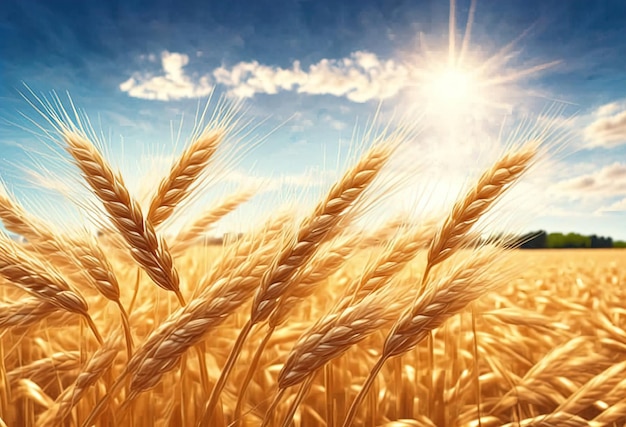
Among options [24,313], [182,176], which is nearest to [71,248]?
[24,313]

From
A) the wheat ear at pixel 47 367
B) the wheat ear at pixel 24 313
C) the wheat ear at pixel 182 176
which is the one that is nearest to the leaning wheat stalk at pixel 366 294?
the wheat ear at pixel 182 176

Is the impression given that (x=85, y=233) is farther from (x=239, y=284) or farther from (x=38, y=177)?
(x=239, y=284)

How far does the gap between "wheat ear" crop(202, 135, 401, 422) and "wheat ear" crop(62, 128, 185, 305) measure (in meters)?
0.19

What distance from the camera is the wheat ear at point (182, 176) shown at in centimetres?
130

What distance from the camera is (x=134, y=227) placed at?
1.15 metres

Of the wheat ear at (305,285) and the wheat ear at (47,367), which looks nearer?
the wheat ear at (305,285)

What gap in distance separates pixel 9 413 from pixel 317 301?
1321mm

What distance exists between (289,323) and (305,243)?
756 millimetres

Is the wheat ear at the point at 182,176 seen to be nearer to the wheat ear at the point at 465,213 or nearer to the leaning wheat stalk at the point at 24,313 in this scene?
the leaning wheat stalk at the point at 24,313

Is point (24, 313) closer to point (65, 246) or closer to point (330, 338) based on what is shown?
point (65, 246)

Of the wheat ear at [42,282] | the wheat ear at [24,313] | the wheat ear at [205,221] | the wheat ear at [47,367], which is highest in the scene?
the wheat ear at [205,221]

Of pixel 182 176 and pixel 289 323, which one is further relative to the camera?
pixel 289 323

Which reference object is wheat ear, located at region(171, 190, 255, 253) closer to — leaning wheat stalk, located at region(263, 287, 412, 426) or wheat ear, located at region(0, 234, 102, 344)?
wheat ear, located at region(0, 234, 102, 344)

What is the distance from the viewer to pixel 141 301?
226 cm
